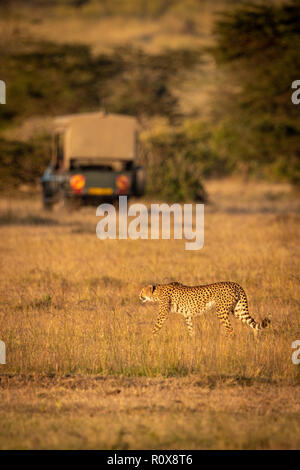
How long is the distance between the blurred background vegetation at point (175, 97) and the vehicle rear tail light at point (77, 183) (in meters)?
1.81

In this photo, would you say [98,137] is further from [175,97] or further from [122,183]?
[175,97]

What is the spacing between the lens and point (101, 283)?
10.2m

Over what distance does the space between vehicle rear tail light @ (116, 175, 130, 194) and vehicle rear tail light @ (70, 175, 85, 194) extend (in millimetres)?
796

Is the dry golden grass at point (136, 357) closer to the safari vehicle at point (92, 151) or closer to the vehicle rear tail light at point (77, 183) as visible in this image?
the vehicle rear tail light at point (77, 183)

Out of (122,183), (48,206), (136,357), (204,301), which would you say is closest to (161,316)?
(204,301)

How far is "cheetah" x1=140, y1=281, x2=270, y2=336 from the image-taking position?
23.9 ft

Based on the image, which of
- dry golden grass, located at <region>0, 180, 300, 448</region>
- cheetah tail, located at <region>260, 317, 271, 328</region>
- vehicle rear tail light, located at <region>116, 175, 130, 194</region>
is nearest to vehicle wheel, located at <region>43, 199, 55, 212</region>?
vehicle rear tail light, located at <region>116, 175, 130, 194</region>

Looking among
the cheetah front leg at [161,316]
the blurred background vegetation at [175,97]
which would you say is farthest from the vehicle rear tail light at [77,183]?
the cheetah front leg at [161,316]

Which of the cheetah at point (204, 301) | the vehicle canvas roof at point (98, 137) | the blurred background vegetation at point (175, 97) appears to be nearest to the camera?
the cheetah at point (204, 301)

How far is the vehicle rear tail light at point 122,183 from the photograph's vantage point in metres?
17.8

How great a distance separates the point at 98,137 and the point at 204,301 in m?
13.7

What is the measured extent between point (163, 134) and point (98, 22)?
345ft

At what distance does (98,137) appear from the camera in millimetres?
20453

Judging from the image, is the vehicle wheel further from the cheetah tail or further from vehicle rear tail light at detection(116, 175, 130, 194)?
the cheetah tail
